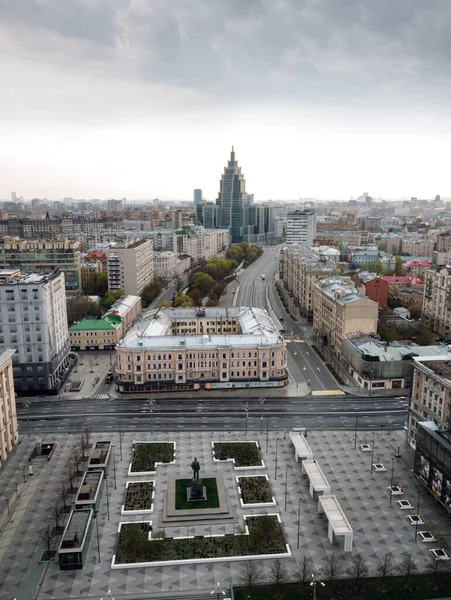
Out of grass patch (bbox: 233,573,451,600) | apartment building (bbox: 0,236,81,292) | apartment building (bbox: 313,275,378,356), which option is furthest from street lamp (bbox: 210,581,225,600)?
apartment building (bbox: 0,236,81,292)

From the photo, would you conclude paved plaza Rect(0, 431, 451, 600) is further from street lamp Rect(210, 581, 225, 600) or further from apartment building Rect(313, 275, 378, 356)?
apartment building Rect(313, 275, 378, 356)

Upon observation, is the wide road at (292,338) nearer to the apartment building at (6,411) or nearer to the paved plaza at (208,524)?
the paved plaza at (208,524)

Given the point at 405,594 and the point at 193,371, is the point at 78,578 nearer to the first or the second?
the point at 405,594

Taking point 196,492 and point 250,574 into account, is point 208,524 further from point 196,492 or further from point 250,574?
point 250,574

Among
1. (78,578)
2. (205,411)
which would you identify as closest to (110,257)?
(205,411)

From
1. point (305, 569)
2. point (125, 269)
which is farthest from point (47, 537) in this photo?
point (125, 269)

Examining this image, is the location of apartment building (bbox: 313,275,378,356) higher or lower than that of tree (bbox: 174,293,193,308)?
higher

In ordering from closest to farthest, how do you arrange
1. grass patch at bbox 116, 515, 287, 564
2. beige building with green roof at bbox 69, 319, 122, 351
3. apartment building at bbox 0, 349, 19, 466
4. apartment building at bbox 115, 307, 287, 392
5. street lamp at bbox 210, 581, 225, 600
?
street lamp at bbox 210, 581, 225, 600, grass patch at bbox 116, 515, 287, 564, apartment building at bbox 0, 349, 19, 466, apartment building at bbox 115, 307, 287, 392, beige building with green roof at bbox 69, 319, 122, 351
